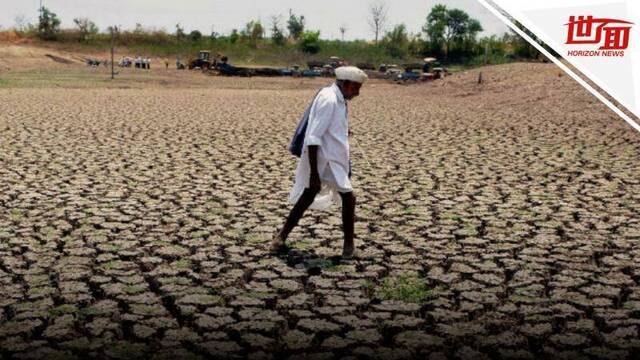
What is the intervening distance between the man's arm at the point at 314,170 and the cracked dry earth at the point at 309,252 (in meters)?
0.61

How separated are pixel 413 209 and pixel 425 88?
89.2 feet

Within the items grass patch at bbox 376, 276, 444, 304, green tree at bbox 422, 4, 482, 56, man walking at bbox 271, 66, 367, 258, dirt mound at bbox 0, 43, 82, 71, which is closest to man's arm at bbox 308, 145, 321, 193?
man walking at bbox 271, 66, 367, 258

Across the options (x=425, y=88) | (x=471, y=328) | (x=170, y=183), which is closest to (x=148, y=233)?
(x=170, y=183)

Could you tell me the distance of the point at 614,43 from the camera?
18.4 m


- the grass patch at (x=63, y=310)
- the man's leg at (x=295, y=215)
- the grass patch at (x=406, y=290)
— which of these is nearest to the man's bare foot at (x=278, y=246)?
the man's leg at (x=295, y=215)

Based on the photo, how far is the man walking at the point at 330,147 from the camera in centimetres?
535

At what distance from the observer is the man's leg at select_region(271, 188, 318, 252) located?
5.69 m

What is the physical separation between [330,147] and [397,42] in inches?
2974

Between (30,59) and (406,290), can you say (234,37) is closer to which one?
(30,59)

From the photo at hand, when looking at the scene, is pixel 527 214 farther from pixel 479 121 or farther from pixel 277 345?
pixel 479 121

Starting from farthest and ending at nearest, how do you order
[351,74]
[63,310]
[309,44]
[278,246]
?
1. [309,44]
2. [278,246]
3. [351,74]
4. [63,310]

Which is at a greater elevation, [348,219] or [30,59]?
[30,59]

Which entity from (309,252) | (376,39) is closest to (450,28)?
(376,39)

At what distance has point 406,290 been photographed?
5.06 metres
